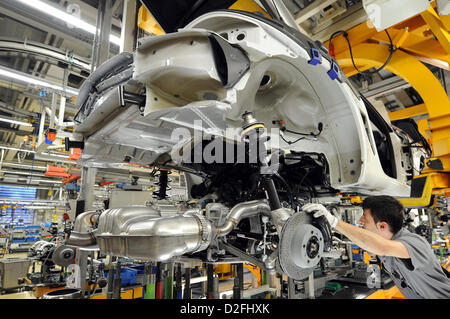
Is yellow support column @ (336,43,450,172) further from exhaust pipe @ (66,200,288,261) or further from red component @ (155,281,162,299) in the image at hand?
red component @ (155,281,162,299)

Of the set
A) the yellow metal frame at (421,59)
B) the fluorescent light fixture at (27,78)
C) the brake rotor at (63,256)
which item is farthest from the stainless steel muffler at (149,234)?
the fluorescent light fixture at (27,78)

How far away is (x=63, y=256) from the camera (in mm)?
3541

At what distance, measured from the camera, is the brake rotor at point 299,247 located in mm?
1655

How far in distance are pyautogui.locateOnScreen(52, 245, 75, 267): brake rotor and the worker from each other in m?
3.30

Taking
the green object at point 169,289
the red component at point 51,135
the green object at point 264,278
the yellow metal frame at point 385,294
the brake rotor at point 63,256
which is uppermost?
the red component at point 51,135

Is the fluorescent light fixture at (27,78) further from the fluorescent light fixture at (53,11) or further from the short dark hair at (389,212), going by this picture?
the short dark hair at (389,212)

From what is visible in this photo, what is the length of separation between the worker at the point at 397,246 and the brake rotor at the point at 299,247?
153mm

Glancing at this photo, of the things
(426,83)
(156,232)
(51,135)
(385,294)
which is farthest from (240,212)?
(385,294)

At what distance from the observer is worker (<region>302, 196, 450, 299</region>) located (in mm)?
1957

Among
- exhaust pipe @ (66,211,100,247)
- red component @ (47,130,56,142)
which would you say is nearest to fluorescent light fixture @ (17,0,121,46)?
red component @ (47,130,56,142)

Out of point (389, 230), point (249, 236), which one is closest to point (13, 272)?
point (249, 236)

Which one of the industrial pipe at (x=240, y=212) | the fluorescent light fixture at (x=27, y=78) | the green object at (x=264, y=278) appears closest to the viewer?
the industrial pipe at (x=240, y=212)
